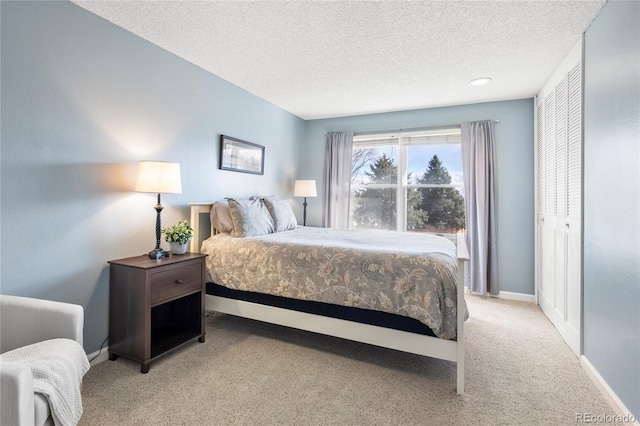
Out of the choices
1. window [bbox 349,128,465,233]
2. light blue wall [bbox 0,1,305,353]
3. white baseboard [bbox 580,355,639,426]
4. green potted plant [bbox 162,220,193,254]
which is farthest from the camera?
window [bbox 349,128,465,233]

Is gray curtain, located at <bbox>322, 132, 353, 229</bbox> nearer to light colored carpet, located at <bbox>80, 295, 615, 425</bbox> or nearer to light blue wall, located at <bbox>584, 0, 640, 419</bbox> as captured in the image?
light colored carpet, located at <bbox>80, 295, 615, 425</bbox>

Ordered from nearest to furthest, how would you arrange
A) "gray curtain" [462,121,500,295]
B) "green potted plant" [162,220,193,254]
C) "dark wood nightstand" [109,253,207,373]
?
1. "dark wood nightstand" [109,253,207,373]
2. "green potted plant" [162,220,193,254]
3. "gray curtain" [462,121,500,295]

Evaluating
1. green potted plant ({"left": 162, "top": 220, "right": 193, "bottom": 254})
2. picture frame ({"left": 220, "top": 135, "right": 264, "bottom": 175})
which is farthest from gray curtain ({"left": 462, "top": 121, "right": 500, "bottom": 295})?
green potted plant ({"left": 162, "top": 220, "right": 193, "bottom": 254})

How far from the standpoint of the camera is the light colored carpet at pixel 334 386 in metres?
1.62

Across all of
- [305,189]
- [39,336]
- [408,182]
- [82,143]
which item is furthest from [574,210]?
[82,143]

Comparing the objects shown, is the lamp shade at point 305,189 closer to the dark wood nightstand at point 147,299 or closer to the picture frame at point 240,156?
the picture frame at point 240,156

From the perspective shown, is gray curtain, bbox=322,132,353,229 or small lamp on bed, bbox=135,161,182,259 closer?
small lamp on bed, bbox=135,161,182,259

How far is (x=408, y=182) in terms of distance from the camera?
438 cm

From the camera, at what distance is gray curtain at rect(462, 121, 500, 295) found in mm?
3752

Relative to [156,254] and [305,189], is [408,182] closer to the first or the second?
[305,189]

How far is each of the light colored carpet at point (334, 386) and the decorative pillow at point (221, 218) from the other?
37.5 inches

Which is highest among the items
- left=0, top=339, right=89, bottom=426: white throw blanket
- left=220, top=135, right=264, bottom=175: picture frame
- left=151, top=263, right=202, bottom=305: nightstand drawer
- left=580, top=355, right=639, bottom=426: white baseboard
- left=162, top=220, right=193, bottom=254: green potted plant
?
left=220, top=135, right=264, bottom=175: picture frame

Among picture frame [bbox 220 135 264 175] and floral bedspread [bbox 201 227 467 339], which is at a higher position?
picture frame [bbox 220 135 264 175]

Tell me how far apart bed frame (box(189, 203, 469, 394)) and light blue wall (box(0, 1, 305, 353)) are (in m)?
0.64
